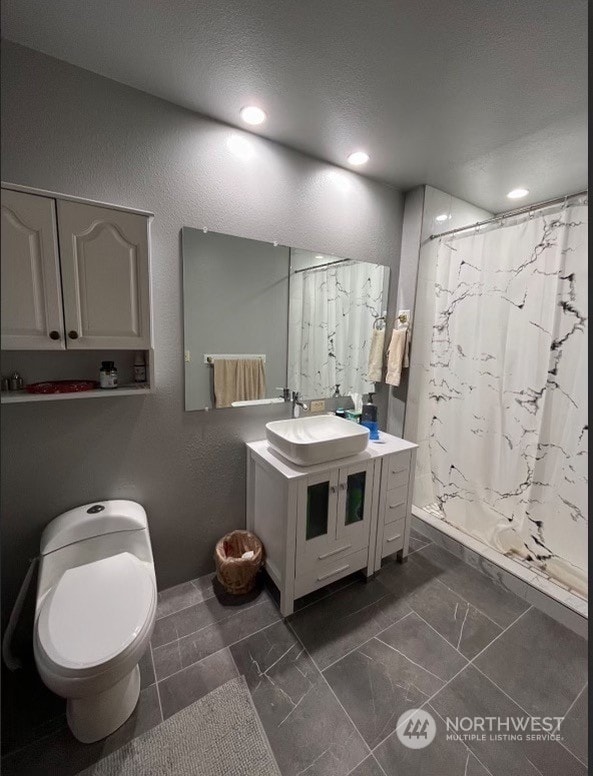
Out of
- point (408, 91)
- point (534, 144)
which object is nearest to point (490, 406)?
point (534, 144)

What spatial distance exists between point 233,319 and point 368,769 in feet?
6.20

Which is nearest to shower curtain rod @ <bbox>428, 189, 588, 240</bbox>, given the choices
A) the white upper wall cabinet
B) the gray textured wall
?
the gray textured wall

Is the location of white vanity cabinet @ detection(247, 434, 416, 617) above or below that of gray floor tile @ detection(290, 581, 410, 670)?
above

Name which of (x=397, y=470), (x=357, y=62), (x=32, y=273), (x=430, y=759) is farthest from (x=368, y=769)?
(x=357, y=62)

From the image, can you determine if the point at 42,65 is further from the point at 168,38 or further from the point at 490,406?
the point at 490,406

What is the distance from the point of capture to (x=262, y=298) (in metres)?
1.93

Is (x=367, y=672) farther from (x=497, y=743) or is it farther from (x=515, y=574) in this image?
(x=515, y=574)

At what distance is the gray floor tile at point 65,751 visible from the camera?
116 centimetres

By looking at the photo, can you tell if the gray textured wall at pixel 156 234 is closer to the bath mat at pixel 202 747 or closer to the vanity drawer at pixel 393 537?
the bath mat at pixel 202 747

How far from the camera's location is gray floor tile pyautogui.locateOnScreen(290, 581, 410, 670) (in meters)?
1.57

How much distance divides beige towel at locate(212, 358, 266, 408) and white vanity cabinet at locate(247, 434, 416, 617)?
0.95 ft

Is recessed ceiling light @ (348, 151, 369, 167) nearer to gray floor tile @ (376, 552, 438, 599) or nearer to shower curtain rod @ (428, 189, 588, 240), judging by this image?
shower curtain rod @ (428, 189, 588, 240)

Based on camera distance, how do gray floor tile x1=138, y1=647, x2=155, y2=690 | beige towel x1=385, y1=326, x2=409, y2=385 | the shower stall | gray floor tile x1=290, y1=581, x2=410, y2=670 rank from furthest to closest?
1. beige towel x1=385, y1=326, x2=409, y2=385
2. the shower stall
3. gray floor tile x1=290, y1=581, x2=410, y2=670
4. gray floor tile x1=138, y1=647, x2=155, y2=690

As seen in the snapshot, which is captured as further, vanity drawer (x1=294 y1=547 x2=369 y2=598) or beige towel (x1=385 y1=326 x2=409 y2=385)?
beige towel (x1=385 y1=326 x2=409 y2=385)
